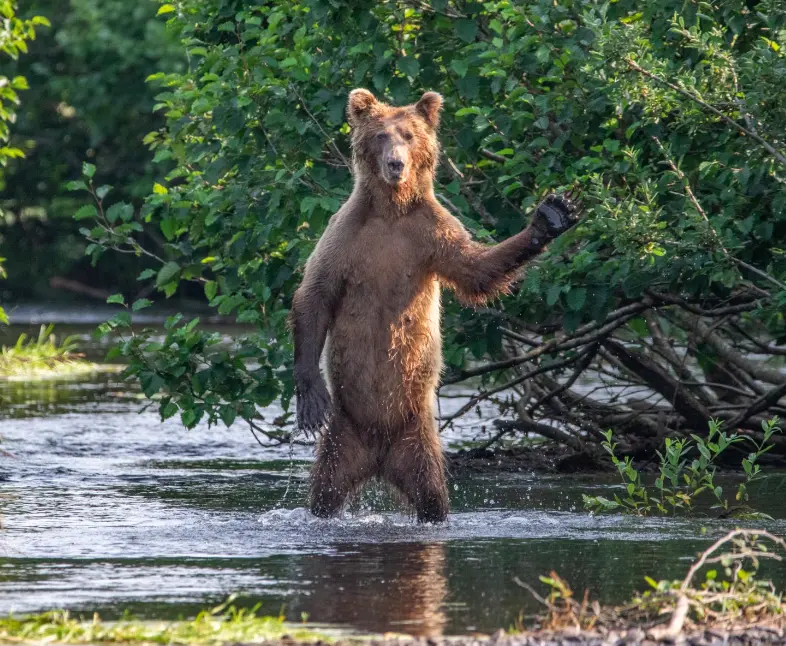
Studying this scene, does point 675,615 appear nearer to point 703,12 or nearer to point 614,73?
point 614,73

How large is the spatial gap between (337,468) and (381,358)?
0.54m

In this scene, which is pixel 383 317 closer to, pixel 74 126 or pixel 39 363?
pixel 39 363

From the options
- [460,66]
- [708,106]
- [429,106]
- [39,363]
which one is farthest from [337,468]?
[39,363]

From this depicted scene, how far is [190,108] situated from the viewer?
896 centimetres

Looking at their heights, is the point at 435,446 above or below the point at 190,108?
below

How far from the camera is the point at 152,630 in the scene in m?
4.25

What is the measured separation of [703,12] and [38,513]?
4.12 m

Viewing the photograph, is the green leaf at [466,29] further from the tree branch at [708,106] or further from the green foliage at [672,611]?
the green foliage at [672,611]

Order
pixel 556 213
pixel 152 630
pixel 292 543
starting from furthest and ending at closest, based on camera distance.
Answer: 1. pixel 556 213
2. pixel 292 543
3. pixel 152 630

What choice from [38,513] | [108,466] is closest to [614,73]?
[38,513]

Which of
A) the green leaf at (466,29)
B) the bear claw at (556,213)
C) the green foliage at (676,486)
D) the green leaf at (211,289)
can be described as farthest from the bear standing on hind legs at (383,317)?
the green leaf at (211,289)

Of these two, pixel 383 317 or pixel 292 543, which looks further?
pixel 383 317

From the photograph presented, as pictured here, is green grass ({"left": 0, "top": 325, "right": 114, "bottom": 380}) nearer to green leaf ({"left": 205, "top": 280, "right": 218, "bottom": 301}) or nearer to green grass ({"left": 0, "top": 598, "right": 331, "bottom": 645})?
green leaf ({"left": 205, "top": 280, "right": 218, "bottom": 301})

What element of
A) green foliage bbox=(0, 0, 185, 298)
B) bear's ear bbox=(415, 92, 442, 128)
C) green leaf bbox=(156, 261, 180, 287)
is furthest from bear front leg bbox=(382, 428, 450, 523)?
green foliage bbox=(0, 0, 185, 298)
